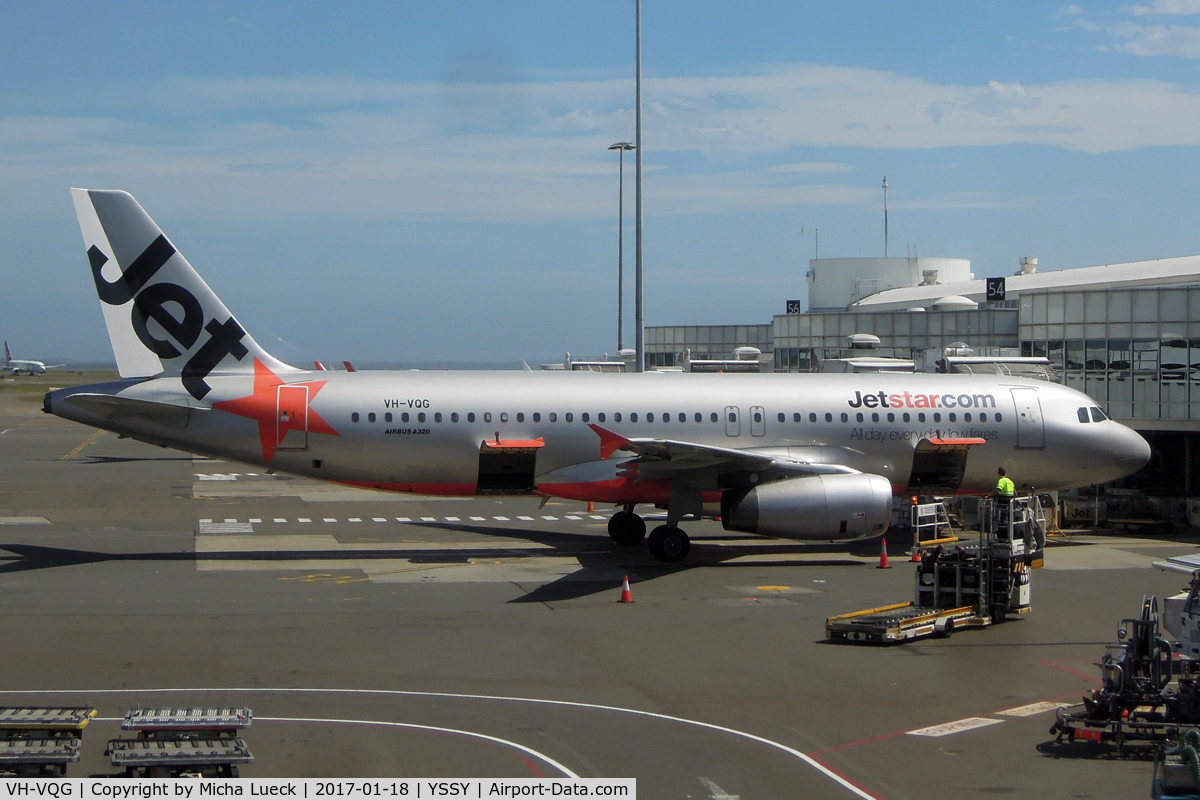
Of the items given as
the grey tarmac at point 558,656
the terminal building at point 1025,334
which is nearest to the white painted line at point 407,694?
the grey tarmac at point 558,656

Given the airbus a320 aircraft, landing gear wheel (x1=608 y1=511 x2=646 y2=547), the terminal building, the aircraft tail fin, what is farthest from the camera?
the terminal building

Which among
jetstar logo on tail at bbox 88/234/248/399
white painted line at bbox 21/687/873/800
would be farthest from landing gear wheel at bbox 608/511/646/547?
white painted line at bbox 21/687/873/800

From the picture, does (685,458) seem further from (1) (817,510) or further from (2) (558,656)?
(2) (558,656)

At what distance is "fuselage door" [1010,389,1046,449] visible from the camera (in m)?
29.0

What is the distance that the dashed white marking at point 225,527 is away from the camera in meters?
31.8

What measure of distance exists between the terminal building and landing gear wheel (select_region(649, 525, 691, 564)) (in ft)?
46.5

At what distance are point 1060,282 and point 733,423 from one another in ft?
158

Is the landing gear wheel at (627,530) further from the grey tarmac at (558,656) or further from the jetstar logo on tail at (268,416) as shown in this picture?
the jetstar logo on tail at (268,416)

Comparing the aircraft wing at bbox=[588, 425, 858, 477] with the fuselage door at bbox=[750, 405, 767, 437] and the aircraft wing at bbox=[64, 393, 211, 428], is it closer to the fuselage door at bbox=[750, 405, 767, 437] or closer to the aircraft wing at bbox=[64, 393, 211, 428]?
the fuselage door at bbox=[750, 405, 767, 437]

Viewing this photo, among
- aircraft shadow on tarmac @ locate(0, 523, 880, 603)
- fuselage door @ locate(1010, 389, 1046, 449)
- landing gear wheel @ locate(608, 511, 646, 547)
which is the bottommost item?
aircraft shadow on tarmac @ locate(0, 523, 880, 603)

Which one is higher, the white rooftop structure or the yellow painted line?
the white rooftop structure

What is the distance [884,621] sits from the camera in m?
18.8

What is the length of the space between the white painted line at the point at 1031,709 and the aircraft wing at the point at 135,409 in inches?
733

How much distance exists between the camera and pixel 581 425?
27.5m
